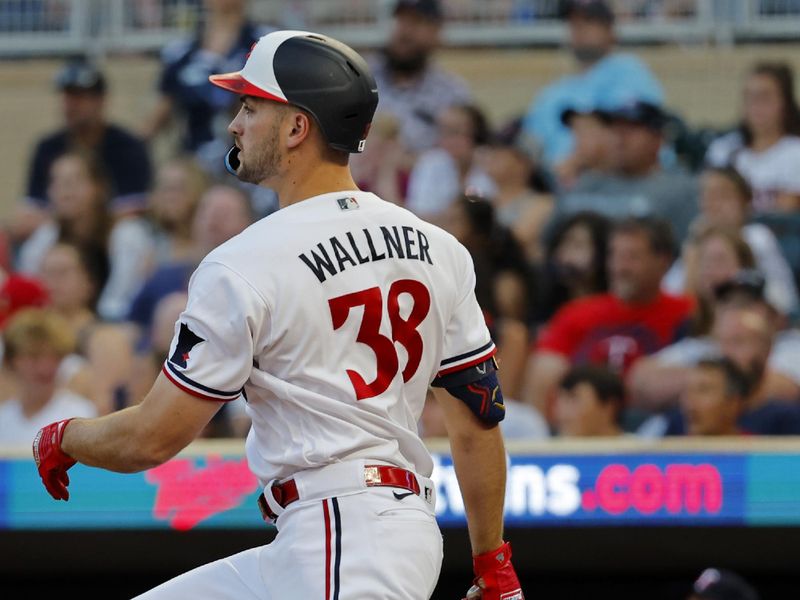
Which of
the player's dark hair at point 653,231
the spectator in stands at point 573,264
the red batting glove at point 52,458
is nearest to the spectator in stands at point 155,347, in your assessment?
the spectator in stands at point 573,264

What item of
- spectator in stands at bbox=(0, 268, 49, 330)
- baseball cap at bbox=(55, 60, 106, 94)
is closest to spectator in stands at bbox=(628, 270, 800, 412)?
spectator in stands at bbox=(0, 268, 49, 330)

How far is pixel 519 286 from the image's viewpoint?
6980 mm

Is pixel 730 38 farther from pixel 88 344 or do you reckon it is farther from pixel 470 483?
pixel 470 483

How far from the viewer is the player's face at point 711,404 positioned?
581 cm

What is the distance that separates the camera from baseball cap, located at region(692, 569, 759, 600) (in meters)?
5.03

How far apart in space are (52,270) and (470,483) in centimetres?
458

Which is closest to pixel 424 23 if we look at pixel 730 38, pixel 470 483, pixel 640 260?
pixel 730 38

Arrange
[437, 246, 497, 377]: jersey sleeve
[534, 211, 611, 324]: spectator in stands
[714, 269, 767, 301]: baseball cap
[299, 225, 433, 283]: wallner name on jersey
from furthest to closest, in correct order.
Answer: [534, 211, 611, 324]: spectator in stands → [714, 269, 767, 301]: baseball cap → [437, 246, 497, 377]: jersey sleeve → [299, 225, 433, 283]: wallner name on jersey

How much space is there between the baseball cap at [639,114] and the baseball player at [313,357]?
14.6 ft

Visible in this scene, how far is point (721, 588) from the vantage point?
16.6 ft

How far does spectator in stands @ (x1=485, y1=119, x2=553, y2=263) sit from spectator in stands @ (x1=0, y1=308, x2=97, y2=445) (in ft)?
7.46

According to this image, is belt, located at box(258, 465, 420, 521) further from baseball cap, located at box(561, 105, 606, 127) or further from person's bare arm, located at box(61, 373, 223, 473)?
baseball cap, located at box(561, 105, 606, 127)

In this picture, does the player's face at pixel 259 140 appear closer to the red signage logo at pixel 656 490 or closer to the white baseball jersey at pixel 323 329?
the white baseball jersey at pixel 323 329

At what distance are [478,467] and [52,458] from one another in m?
0.96
